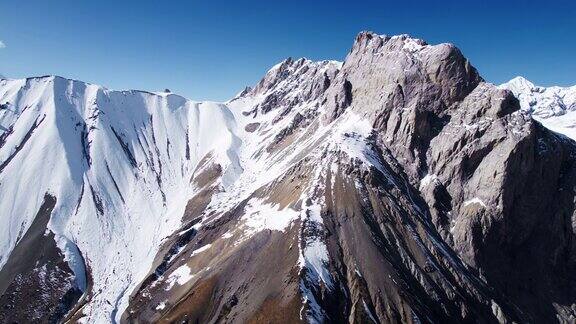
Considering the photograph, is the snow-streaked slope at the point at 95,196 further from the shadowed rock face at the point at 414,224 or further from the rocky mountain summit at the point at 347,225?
the shadowed rock face at the point at 414,224

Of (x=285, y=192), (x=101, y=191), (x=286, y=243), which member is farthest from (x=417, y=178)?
(x=101, y=191)

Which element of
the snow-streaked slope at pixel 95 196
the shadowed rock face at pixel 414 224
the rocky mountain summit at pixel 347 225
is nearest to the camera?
the shadowed rock face at pixel 414 224

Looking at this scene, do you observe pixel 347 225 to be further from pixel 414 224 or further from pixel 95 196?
pixel 95 196

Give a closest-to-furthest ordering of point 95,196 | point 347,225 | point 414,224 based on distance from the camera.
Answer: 1. point 347,225
2. point 414,224
3. point 95,196

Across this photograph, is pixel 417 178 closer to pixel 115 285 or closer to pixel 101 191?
pixel 115 285

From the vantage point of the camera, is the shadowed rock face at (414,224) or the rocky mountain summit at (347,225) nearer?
the shadowed rock face at (414,224)

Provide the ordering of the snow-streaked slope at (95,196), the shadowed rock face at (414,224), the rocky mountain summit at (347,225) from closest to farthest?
the shadowed rock face at (414,224), the rocky mountain summit at (347,225), the snow-streaked slope at (95,196)

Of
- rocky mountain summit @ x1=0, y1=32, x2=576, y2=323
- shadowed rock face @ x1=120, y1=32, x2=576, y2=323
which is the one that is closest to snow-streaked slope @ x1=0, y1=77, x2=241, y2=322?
rocky mountain summit @ x1=0, y1=32, x2=576, y2=323

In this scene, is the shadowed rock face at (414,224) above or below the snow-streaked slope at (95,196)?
below

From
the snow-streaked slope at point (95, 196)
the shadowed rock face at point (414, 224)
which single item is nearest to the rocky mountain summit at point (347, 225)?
the shadowed rock face at point (414, 224)

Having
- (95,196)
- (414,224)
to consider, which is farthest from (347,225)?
(95,196)
